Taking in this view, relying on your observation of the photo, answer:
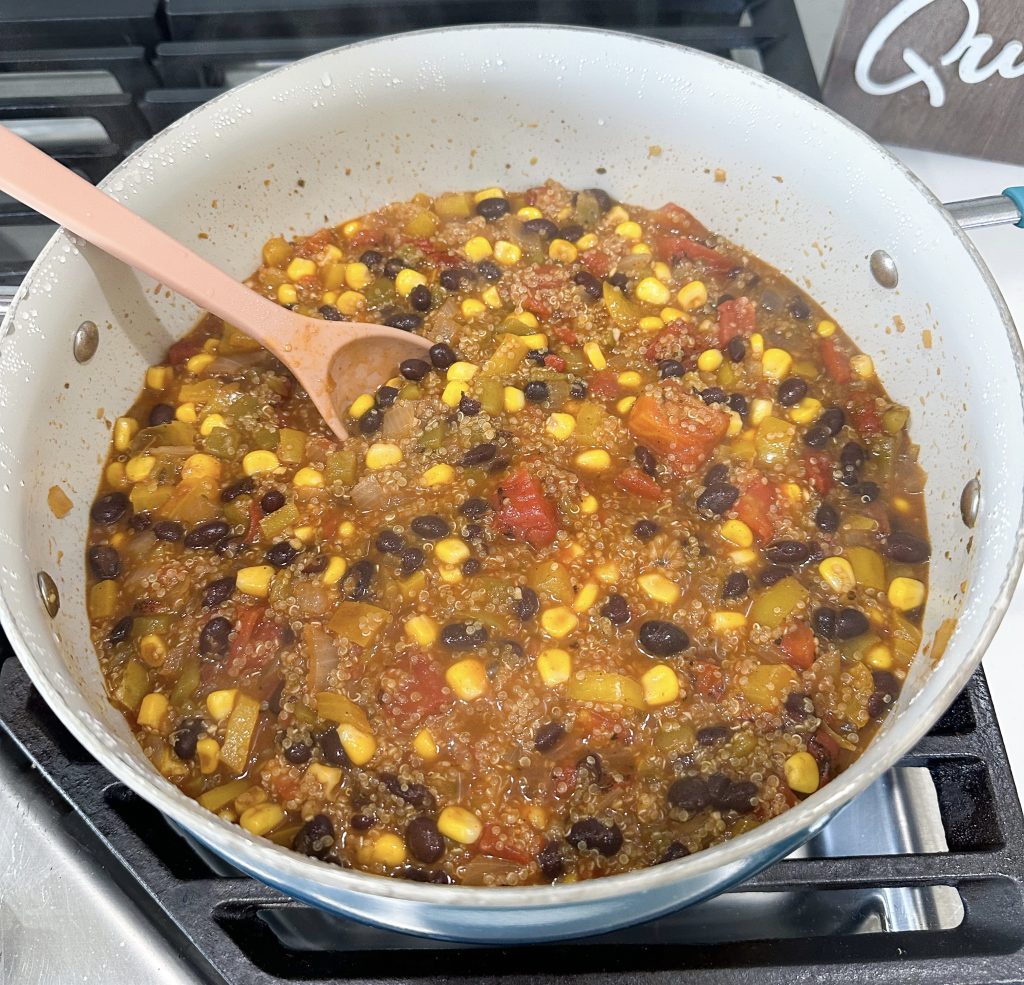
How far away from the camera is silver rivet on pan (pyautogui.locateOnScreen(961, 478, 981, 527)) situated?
1834 millimetres

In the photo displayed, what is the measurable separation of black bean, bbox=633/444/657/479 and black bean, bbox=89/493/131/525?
1.25m

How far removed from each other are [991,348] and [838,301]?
2.11ft

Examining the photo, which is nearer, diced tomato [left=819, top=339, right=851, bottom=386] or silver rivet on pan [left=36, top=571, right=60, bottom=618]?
silver rivet on pan [left=36, top=571, right=60, bottom=618]

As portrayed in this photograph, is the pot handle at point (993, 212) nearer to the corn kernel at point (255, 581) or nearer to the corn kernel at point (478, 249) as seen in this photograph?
the corn kernel at point (478, 249)

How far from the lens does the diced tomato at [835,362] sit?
233cm

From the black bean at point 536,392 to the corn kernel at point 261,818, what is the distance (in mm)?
1135

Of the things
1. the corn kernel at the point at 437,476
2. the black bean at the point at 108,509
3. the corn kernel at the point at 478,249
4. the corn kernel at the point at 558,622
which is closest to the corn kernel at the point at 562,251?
the corn kernel at the point at 478,249

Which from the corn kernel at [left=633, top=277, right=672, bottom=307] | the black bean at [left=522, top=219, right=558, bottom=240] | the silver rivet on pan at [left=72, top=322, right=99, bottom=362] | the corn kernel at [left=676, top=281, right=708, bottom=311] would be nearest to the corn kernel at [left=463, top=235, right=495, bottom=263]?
the black bean at [left=522, top=219, right=558, bottom=240]

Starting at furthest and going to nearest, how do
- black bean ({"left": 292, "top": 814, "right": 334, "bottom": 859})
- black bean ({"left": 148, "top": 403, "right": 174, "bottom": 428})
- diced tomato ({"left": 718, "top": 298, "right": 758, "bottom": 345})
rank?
diced tomato ({"left": 718, "top": 298, "right": 758, "bottom": 345}) < black bean ({"left": 148, "top": 403, "right": 174, "bottom": 428}) < black bean ({"left": 292, "top": 814, "right": 334, "bottom": 859})

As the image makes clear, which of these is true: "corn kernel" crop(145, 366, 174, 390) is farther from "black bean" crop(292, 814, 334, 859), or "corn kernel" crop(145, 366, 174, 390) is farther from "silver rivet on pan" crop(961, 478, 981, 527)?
"silver rivet on pan" crop(961, 478, 981, 527)

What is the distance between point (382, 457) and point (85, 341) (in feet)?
2.43

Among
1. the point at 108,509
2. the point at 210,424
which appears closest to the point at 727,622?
the point at 210,424

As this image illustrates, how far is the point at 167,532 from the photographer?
2102 mm

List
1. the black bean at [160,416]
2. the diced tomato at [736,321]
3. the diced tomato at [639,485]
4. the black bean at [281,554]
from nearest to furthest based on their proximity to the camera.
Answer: the black bean at [281,554] < the diced tomato at [639,485] < the black bean at [160,416] < the diced tomato at [736,321]
